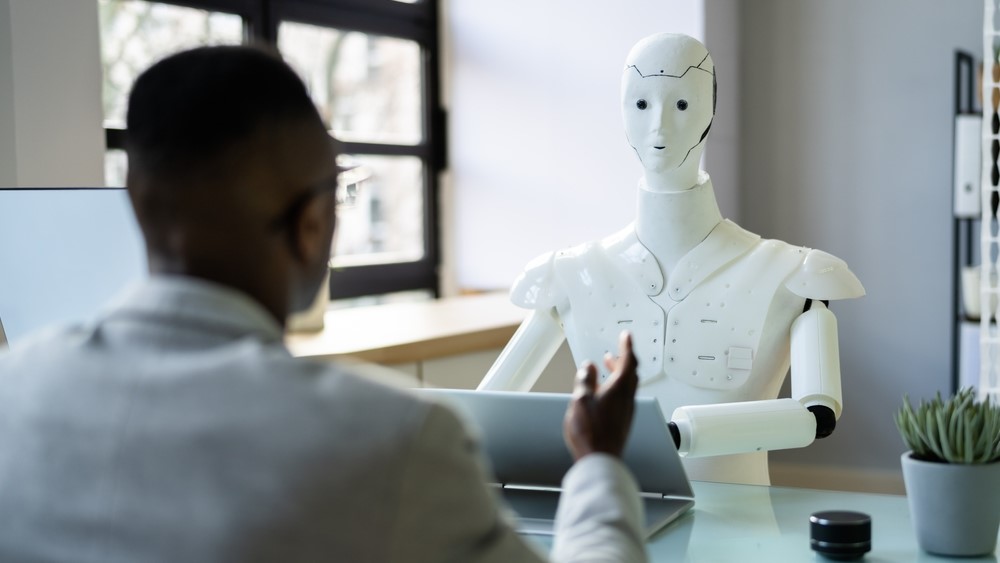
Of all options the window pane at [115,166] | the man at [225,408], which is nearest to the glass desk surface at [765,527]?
the man at [225,408]

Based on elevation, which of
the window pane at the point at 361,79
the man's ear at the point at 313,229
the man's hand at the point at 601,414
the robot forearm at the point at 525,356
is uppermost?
the window pane at the point at 361,79

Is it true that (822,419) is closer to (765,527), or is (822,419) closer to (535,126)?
(765,527)

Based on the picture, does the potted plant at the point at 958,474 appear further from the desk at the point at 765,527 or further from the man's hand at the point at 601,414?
the man's hand at the point at 601,414

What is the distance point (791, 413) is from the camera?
5.67ft

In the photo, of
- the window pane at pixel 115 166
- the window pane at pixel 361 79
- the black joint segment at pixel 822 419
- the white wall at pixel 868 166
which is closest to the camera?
the black joint segment at pixel 822 419

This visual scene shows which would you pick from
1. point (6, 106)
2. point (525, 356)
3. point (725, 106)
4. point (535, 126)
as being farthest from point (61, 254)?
point (725, 106)

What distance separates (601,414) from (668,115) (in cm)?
108

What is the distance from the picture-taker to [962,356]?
3.93 meters

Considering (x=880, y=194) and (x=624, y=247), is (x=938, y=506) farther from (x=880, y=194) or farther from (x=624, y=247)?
(x=880, y=194)

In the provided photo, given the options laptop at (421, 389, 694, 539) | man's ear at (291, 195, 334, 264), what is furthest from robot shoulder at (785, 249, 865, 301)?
man's ear at (291, 195, 334, 264)

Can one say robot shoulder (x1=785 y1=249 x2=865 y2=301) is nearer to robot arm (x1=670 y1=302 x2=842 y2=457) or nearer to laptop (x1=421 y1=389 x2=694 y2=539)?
robot arm (x1=670 y1=302 x2=842 y2=457)

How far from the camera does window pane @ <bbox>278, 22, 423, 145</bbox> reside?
404cm

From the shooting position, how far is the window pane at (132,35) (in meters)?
3.32

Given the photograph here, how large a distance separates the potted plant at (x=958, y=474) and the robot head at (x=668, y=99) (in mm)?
818
